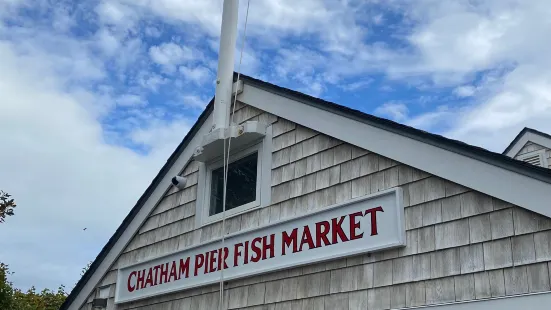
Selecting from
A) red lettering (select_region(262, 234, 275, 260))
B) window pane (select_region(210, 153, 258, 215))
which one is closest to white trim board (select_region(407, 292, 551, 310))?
red lettering (select_region(262, 234, 275, 260))

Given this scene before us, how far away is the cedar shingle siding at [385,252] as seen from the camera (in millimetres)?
4629

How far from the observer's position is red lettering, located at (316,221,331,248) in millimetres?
6016

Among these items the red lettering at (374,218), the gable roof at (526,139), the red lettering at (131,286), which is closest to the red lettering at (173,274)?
the red lettering at (131,286)

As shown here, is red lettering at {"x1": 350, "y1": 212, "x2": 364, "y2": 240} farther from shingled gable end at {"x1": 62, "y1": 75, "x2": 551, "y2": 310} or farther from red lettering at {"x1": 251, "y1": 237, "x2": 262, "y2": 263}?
red lettering at {"x1": 251, "y1": 237, "x2": 262, "y2": 263}

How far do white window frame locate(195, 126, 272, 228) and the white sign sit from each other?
341 mm

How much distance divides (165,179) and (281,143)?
2472mm

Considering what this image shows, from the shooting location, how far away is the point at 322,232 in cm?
607

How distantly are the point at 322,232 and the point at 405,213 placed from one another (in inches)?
37.5

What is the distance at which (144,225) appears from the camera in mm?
8898

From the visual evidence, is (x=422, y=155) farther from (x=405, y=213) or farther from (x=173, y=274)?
(x=173, y=274)

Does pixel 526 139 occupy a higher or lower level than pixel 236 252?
higher

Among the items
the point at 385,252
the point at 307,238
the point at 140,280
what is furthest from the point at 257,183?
the point at 140,280

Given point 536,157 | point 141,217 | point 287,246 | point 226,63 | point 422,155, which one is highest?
point 226,63

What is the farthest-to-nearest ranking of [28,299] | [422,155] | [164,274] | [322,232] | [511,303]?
[28,299] → [164,274] → [322,232] → [422,155] → [511,303]
